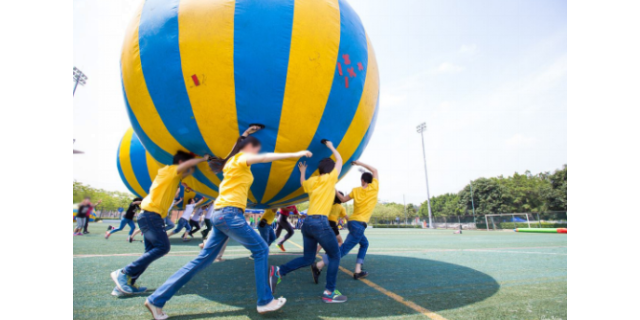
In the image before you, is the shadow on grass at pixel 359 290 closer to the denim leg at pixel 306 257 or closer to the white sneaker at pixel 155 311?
the white sneaker at pixel 155 311

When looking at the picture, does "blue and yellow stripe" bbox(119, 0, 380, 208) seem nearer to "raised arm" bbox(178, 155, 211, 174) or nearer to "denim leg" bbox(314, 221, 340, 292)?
"raised arm" bbox(178, 155, 211, 174)

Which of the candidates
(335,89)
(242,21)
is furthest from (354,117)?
(242,21)

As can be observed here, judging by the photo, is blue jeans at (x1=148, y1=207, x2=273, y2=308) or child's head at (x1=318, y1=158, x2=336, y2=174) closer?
blue jeans at (x1=148, y1=207, x2=273, y2=308)

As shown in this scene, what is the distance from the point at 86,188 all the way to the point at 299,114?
1783mm

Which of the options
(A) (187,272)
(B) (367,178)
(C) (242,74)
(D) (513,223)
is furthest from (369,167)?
(D) (513,223)

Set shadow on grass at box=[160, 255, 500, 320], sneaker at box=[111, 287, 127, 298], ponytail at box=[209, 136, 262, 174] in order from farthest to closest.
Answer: sneaker at box=[111, 287, 127, 298] → ponytail at box=[209, 136, 262, 174] → shadow on grass at box=[160, 255, 500, 320]

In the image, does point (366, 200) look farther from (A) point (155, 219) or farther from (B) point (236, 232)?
(A) point (155, 219)

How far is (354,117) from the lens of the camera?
319cm

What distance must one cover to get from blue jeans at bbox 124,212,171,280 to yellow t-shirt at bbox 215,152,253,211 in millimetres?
1065

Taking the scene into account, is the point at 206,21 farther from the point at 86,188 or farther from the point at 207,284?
the point at 207,284

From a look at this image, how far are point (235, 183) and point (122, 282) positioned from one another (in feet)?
5.91

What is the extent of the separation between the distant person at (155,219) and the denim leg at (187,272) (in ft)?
2.71

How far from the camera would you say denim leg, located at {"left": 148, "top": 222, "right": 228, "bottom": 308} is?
2.38m

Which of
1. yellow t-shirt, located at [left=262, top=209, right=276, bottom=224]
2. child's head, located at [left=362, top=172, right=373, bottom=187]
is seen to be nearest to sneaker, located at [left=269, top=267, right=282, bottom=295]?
child's head, located at [left=362, top=172, right=373, bottom=187]
